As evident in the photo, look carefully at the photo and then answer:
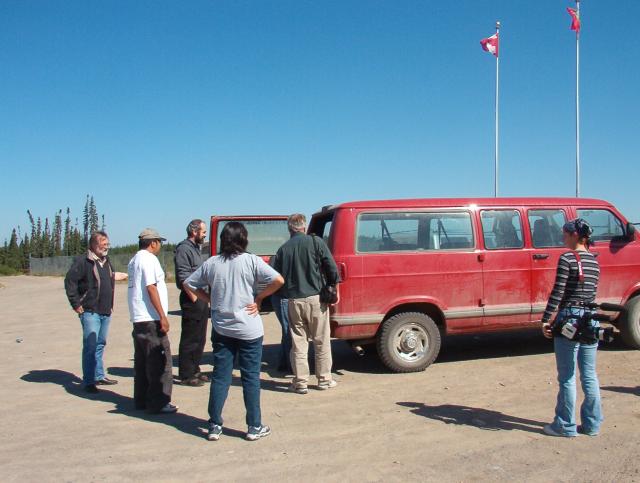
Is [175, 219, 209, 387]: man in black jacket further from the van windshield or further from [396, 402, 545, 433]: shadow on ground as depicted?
the van windshield

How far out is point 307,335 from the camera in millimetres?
6555

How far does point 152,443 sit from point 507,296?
4.58 m

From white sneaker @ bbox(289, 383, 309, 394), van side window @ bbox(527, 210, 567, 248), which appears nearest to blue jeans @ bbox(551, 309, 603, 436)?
white sneaker @ bbox(289, 383, 309, 394)

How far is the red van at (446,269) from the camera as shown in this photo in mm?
6879

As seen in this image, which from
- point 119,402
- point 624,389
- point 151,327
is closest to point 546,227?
point 624,389

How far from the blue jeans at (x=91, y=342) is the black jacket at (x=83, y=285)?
0.38 ft

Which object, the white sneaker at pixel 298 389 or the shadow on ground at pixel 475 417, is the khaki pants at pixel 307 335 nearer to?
the white sneaker at pixel 298 389

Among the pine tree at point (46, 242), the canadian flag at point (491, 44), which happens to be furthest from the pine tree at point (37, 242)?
the canadian flag at point (491, 44)

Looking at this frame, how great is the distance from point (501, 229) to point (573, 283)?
2.82m

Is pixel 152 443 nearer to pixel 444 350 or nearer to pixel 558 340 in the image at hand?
pixel 558 340

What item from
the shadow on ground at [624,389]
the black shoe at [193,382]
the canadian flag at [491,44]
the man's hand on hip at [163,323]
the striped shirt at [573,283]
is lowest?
the black shoe at [193,382]

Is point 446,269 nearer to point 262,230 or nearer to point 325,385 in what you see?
point 325,385

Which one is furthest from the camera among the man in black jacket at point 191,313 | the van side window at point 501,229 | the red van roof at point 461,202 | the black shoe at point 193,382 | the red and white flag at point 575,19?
the red and white flag at point 575,19

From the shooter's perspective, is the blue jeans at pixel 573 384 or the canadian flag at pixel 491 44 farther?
the canadian flag at pixel 491 44
